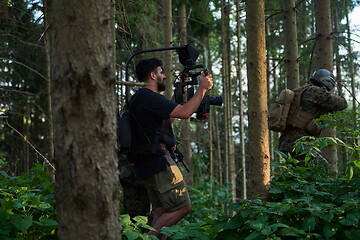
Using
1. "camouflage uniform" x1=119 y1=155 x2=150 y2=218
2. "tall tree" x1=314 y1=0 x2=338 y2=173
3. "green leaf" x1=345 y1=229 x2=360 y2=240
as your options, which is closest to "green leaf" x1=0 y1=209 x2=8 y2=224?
"camouflage uniform" x1=119 y1=155 x2=150 y2=218

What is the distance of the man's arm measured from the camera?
4.25 metres

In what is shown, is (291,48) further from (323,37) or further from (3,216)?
(3,216)

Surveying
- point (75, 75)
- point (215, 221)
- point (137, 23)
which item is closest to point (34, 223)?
point (215, 221)

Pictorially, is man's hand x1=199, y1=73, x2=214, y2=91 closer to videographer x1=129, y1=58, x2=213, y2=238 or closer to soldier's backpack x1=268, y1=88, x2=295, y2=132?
videographer x1=129, y1=58, x2=213, y2=238

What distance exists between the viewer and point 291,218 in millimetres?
3523

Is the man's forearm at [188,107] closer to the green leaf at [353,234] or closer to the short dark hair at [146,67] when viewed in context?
the short dark hair at [146,67]

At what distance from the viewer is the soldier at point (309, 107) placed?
6.11 meters

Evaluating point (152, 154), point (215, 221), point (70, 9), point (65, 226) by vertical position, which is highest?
point (70, 9)

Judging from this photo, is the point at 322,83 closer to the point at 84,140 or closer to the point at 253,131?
the point at 253,131

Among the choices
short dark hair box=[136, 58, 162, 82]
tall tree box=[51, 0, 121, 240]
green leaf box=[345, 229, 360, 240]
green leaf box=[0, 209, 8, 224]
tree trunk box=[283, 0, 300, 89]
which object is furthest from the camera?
tree trunk box=[283, 0, 300, 89]

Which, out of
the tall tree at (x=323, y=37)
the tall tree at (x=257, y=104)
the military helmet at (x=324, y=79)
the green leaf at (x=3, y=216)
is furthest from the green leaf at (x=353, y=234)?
the tall tree at (x=323, y=37)

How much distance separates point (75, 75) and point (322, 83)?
4988mm

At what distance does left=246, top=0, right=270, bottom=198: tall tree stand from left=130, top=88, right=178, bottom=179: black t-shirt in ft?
2.73

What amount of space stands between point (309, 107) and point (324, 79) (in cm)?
57
